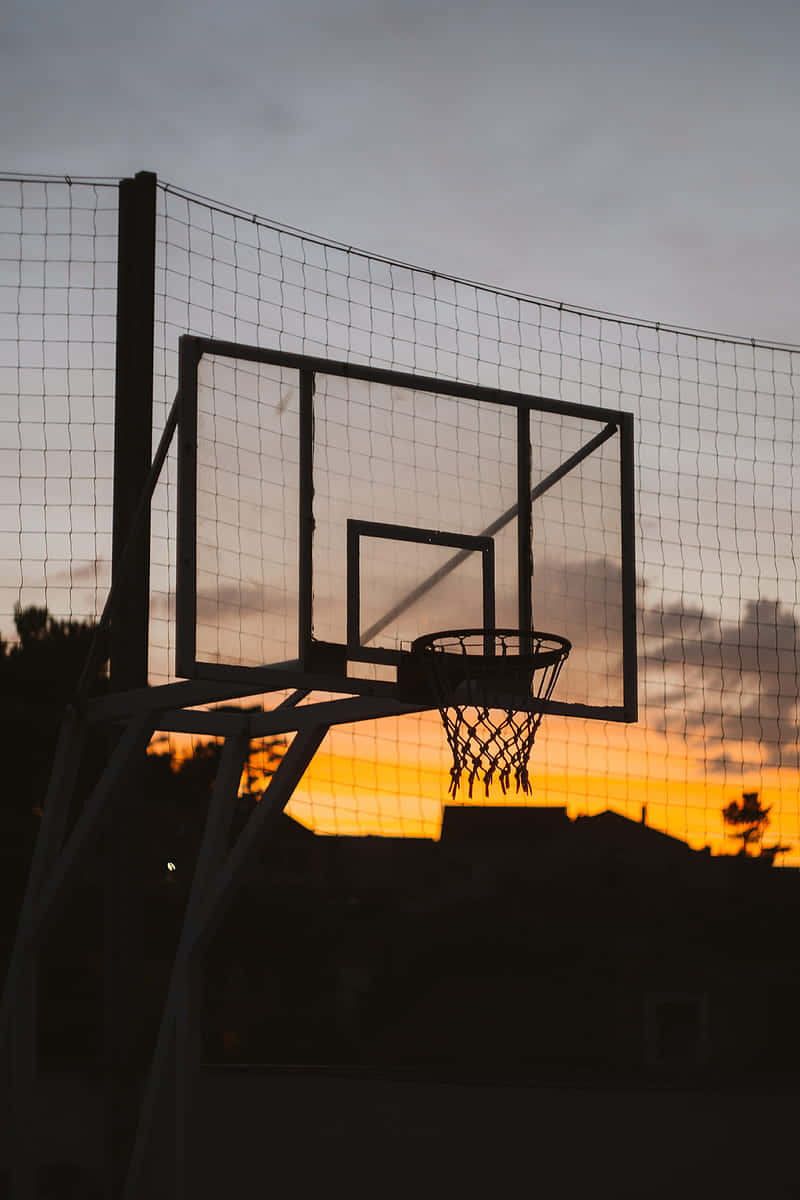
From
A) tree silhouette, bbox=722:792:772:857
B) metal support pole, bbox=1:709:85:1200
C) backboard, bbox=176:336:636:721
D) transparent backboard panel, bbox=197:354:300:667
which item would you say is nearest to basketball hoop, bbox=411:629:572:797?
backboard, bbox=176:336:636:721

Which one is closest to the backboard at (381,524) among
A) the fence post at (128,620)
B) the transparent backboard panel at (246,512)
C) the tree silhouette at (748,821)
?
the transparent backboard panel at (246,512)

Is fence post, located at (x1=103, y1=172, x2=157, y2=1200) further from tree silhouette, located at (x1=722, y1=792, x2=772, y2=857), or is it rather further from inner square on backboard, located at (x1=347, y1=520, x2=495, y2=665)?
tree silhouette, located at (x1=722, y1=792, x2=772, y2=857)

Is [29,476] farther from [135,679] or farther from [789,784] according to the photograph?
[789,784]

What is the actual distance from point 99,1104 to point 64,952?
2.94 metres

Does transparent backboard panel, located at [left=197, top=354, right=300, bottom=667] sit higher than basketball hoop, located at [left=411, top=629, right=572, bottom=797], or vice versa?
transparent backboard panel, located at [left=197, top=354, right=300, bottom=667]

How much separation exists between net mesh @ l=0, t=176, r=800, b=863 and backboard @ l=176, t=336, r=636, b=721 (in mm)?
23

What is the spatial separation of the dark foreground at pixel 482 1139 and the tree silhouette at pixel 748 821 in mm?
10631

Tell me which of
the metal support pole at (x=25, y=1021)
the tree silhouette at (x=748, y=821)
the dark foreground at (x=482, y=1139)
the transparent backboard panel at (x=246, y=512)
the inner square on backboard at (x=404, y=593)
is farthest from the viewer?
the tree silhouette at (x=748, y=821)

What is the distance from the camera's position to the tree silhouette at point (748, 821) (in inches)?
821

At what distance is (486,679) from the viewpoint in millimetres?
6027

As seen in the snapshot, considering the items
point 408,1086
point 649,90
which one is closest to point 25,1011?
point 408,1086

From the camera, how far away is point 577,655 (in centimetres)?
629

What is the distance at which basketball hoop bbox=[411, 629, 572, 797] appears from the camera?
6.00 meters

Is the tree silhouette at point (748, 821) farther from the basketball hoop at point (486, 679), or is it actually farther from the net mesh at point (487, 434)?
the basketball hoop at point (486, 679)
